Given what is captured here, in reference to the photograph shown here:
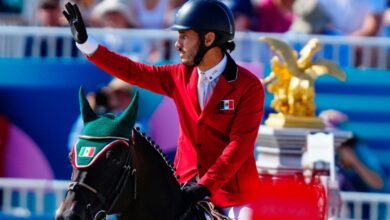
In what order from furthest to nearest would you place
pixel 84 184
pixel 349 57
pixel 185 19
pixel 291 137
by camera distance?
pixel 349 57
pixel 291 137
pixel 185 19
pixel 84 184

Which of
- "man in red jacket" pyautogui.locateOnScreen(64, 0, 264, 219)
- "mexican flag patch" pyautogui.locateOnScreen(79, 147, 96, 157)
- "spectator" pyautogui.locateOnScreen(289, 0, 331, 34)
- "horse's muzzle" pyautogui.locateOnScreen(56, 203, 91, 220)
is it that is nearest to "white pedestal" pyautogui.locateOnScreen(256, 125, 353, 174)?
"man in red jacket" pyautogui.locateOnScreen(64, 0, 264, 219)

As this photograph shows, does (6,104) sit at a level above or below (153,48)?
below

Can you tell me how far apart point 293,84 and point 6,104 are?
4.06 m

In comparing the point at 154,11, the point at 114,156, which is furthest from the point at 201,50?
the point at 154,11

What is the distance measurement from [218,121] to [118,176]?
2.78 ft

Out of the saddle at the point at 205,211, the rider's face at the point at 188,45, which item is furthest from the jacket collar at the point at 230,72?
the saddle at the point at 205,211

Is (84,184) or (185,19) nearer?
(84,184)

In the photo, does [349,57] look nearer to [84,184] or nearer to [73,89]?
[73,89]

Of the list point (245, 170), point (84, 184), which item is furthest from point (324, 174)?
point (84, 184)

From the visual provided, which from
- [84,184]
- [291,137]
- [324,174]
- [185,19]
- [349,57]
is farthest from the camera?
[349,57]

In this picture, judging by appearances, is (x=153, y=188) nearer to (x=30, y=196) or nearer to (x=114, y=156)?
(x=114, y=156)

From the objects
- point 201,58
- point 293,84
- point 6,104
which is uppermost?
point 201,58

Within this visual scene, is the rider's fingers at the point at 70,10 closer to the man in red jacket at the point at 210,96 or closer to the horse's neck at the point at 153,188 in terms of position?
the man in red jacket at the point at 210,96

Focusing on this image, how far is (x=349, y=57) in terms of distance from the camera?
10070mm
